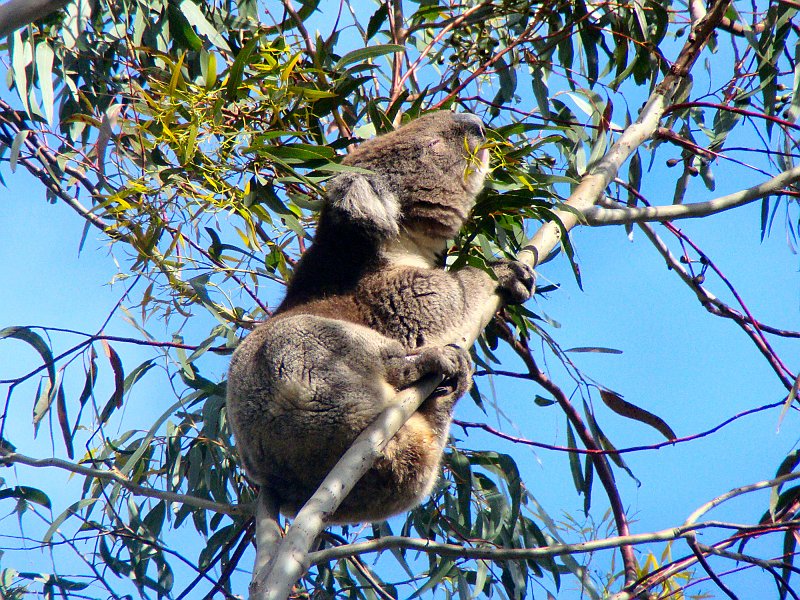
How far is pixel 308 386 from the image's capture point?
232 cm

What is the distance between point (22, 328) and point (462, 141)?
1.70 meters

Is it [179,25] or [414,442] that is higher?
[179,25]

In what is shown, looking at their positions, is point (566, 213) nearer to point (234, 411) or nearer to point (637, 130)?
point (637, 130)

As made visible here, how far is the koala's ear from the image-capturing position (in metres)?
2.63

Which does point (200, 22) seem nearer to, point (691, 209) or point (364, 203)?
point (364, 203)

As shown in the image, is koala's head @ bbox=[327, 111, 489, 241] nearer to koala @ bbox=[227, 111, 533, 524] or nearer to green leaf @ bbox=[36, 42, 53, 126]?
koala @ bbox=[227, 111, 533, 524]

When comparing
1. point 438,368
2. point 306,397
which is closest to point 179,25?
point 306,397

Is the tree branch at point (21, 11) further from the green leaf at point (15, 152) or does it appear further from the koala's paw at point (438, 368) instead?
the koala's paw at point (438, 368)

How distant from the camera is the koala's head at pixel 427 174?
2.79 meters

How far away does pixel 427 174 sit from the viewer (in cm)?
287

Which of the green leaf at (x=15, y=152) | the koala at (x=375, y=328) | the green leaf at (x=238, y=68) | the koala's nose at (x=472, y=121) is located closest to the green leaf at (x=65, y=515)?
the koala at (x=375, y=328)

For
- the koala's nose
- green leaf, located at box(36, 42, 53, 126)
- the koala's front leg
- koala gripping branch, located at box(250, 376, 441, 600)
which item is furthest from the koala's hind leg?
green leaf, located at box(36, 42, 53, 126)

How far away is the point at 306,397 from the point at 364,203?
2.27 ft

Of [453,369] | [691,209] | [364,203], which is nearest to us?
[453,369]
